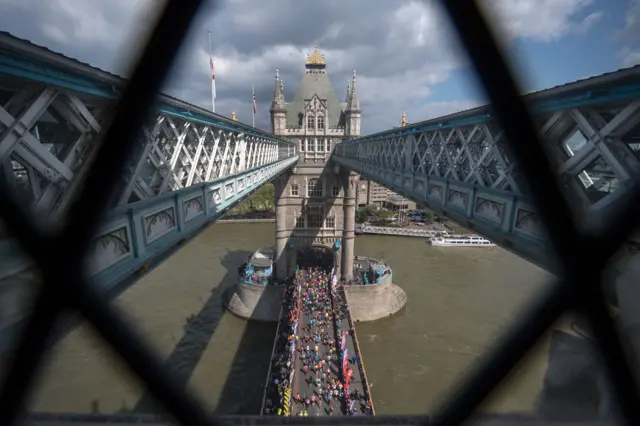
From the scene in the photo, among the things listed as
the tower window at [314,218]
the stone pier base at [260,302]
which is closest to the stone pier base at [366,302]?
the stone pier base at [260,302]

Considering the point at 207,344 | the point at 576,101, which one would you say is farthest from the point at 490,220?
the point at 207,344

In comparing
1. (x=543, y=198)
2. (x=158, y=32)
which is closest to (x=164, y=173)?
(x=158, y=32)

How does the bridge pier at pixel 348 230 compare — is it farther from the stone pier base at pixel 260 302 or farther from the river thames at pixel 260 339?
the stone pier base at pixel 260 302

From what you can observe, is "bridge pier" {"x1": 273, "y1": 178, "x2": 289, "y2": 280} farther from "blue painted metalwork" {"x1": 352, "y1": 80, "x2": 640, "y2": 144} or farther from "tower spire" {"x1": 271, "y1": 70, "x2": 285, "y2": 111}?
"blue painted metalwork" {"x1": 352, "y1": 80, "x2": 640, "y2": 144}

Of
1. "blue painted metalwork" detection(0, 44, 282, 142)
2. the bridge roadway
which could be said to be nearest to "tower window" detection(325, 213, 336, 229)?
the bridge roadway

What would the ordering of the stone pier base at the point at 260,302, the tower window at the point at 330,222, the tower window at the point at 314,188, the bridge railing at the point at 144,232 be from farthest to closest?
the tower window at the point at 330,222 < the tower window at the point at 314,188 < the stone pier base at the point at 260,302 < the bridge railing at the point at 144,232
